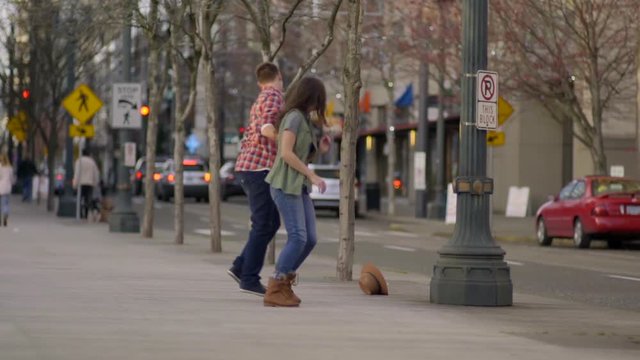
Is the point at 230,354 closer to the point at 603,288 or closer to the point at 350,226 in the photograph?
the point at 350,226

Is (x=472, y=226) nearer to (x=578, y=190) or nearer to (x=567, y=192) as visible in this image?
(x=578, y=190)

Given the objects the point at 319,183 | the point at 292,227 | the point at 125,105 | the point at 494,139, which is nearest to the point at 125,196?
the point at 125,105

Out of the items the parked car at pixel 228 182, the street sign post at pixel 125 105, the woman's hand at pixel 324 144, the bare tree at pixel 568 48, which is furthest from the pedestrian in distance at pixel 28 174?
the woman's hand at pixel 324 144

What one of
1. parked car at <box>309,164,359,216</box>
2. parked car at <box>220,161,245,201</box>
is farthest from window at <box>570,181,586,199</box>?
parked car at <box>220,161,245,201</box>

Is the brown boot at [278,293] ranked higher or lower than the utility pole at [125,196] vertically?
lower

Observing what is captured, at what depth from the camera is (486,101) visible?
1412 centimetres

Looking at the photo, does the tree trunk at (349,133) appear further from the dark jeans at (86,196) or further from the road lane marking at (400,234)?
the dark jeans at (86,196)

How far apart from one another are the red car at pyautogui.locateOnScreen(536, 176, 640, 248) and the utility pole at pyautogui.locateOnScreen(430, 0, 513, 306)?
16.1 metres

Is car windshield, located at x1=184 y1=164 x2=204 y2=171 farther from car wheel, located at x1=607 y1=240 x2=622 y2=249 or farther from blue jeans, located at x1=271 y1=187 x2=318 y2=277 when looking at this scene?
blue jeans, located at x1=271 y1=187 x2=318 y2=277

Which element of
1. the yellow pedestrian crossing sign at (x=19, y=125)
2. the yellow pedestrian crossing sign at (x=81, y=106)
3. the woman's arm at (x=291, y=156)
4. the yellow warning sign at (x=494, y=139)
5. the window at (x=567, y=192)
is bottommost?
the window at (x=567, y=192)

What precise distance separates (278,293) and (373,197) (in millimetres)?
39503

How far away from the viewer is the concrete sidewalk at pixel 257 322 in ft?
32.5

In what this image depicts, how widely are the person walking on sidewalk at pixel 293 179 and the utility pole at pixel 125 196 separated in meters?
17.5

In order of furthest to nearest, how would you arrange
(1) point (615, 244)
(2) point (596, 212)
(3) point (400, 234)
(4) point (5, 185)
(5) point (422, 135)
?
(5) point (422, 135) < (3) point (400, 234) < (4) point (5, 185) < (1) point (615, 244) < (2) point (596, 212)
